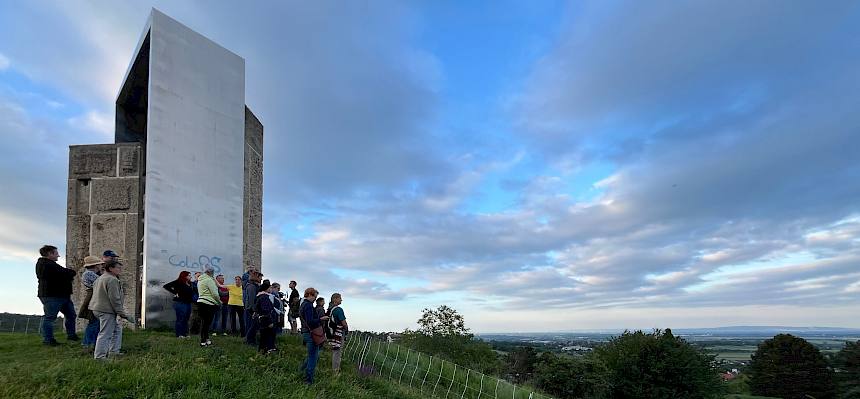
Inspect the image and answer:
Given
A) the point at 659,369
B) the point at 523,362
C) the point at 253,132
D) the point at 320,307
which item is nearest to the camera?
the point at 320,307

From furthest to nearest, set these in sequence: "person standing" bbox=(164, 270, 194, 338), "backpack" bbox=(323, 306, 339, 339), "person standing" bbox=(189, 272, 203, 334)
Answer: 1. "person standing" bbox=(189, 272, 203, 334)
2. "person standing" bbox=(164, 270, 194, 338)
3. "backpack" bbox=(323, 306, 339, 339)

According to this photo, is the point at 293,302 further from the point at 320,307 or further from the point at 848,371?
the point at 848,371

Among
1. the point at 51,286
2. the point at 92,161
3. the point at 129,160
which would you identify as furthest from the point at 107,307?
the point at 92,161

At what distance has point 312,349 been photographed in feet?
27.1

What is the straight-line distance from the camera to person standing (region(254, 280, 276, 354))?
354 inches

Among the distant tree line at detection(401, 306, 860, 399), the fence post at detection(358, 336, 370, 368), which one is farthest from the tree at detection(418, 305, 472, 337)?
the fence post at detection(358, 336, 370, 368)

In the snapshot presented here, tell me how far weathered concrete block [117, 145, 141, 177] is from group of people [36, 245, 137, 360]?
4679 mm

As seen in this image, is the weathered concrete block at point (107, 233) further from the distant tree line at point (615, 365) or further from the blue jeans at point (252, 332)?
the distant tree line at point (615, 365)

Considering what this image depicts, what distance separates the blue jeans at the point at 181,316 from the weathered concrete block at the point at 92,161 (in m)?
5.19

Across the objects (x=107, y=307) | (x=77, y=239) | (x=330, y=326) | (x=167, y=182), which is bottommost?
(x=330, y=326)

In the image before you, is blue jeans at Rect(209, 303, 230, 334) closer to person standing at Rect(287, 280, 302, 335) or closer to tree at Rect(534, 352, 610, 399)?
person standing at Rect(287, 280, 302, 335)

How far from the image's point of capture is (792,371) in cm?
4759

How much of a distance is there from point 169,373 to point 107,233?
8.20m

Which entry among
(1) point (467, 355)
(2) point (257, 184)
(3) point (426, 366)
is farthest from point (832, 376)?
(2) point (257, 184)
